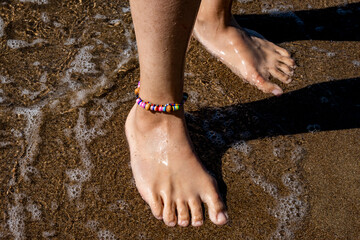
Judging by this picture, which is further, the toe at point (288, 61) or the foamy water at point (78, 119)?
the toe at point (288, 61)

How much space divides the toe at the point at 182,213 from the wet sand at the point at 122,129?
0.03 metres

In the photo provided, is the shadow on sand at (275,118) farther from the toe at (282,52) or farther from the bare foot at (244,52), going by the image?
the toe at (282,52)

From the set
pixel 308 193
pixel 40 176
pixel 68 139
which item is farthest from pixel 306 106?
pixel 40 176

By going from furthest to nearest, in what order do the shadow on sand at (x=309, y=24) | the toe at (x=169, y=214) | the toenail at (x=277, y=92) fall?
the shadow on sand at (x=309, y=24) < the toenail at (x=277, y=92) < the toe at (x=169, y=214)

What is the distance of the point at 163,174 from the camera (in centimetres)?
192

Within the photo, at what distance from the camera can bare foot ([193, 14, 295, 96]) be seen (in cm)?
242

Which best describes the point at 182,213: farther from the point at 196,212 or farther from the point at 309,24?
the point at 309,24

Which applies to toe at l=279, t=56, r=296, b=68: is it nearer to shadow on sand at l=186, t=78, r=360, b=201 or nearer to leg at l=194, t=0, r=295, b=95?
leg at l=194, t=0, r=295, b=95

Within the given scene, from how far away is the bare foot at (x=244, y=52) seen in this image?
2424mm

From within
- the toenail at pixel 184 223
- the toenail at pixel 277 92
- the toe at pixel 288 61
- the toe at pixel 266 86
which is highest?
the toe at pixel 288 61

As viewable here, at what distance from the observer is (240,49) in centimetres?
245

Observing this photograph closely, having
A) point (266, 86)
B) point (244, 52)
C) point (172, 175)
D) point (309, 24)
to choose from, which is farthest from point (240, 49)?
point (172, 175)

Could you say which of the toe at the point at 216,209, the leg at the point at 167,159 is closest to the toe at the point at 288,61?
the leg at the point at 167,159

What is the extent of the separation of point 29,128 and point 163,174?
0.81 m
